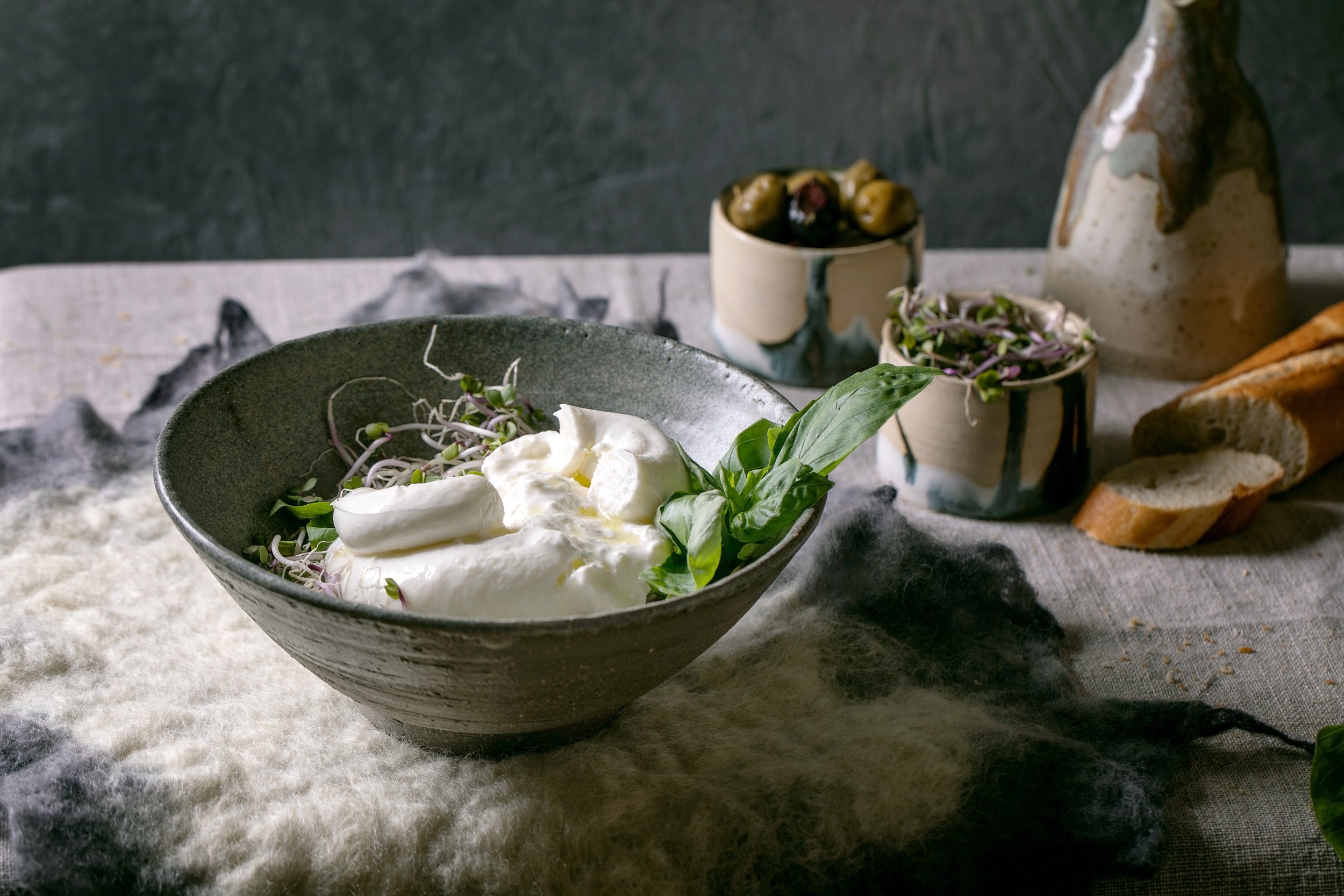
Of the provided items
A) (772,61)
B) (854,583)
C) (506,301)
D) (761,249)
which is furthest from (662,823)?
(772,61)

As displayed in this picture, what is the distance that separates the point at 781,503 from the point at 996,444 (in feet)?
1.68

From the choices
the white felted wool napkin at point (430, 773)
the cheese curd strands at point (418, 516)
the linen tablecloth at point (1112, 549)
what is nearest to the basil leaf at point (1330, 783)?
the linen tablecloth at point (1112, 549)

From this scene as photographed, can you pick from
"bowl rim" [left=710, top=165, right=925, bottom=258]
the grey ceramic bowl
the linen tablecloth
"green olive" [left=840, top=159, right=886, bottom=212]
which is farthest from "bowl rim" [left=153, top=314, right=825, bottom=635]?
"green olive" [left=840, top=159, right=886, bottom=212]

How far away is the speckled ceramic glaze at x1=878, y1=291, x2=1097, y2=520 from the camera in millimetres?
1230

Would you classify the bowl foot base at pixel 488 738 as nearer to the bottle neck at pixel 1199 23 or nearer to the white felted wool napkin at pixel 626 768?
the white felted wool napkin at pixel 626 768

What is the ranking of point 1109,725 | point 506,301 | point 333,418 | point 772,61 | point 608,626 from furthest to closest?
point 772,61 → point 506,301 → point 333,418 → point 1109,725 → point 608,626

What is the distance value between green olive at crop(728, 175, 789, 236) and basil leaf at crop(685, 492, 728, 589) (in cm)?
74

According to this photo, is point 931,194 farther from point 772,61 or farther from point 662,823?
point 662,823

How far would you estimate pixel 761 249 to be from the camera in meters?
1.47

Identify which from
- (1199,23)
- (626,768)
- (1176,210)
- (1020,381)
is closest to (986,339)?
(1020,381)

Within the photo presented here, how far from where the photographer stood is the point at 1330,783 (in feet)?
2.75

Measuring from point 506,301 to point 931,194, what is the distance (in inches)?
53.2

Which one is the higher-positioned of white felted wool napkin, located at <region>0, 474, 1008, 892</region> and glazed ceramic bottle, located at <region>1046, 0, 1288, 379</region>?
glazed ceramic bottle, located at <region>1046, 0, 1288, 379</region>

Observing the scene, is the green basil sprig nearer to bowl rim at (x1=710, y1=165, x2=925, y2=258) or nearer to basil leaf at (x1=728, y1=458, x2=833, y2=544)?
basil leaf at (x1=728, y1=458, x2=833, y2=544)
